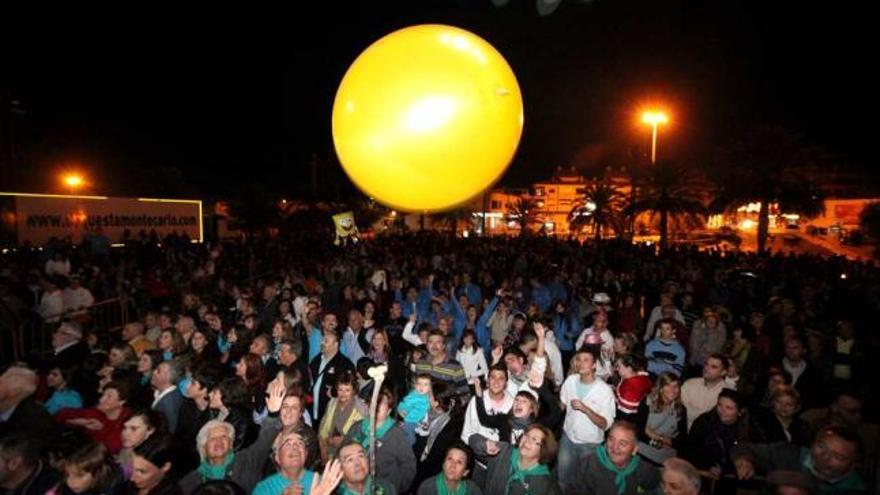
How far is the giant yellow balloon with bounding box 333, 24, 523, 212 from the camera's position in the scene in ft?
8.14

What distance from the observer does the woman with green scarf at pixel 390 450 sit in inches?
139

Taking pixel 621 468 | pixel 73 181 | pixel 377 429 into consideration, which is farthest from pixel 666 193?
pixel 73 181

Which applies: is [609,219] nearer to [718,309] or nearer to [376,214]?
[376,214]

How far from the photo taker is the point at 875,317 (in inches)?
369

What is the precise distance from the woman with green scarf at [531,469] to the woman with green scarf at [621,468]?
0.32 meters

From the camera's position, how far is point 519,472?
3281 mm

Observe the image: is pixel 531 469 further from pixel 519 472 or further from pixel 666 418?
pixel 666 418

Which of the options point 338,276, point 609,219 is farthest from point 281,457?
point 609,219

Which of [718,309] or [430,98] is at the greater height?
[430,98]

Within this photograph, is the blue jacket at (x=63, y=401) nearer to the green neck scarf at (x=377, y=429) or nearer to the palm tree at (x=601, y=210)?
the green neck scarf at (x=377, y=429)

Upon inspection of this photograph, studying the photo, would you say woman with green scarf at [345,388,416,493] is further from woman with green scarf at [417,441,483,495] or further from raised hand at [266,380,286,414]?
raised hand at [266,380,286,414]

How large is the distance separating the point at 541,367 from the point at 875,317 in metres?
8.87

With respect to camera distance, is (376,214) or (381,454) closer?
(381,454)

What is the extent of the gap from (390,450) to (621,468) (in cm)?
160
